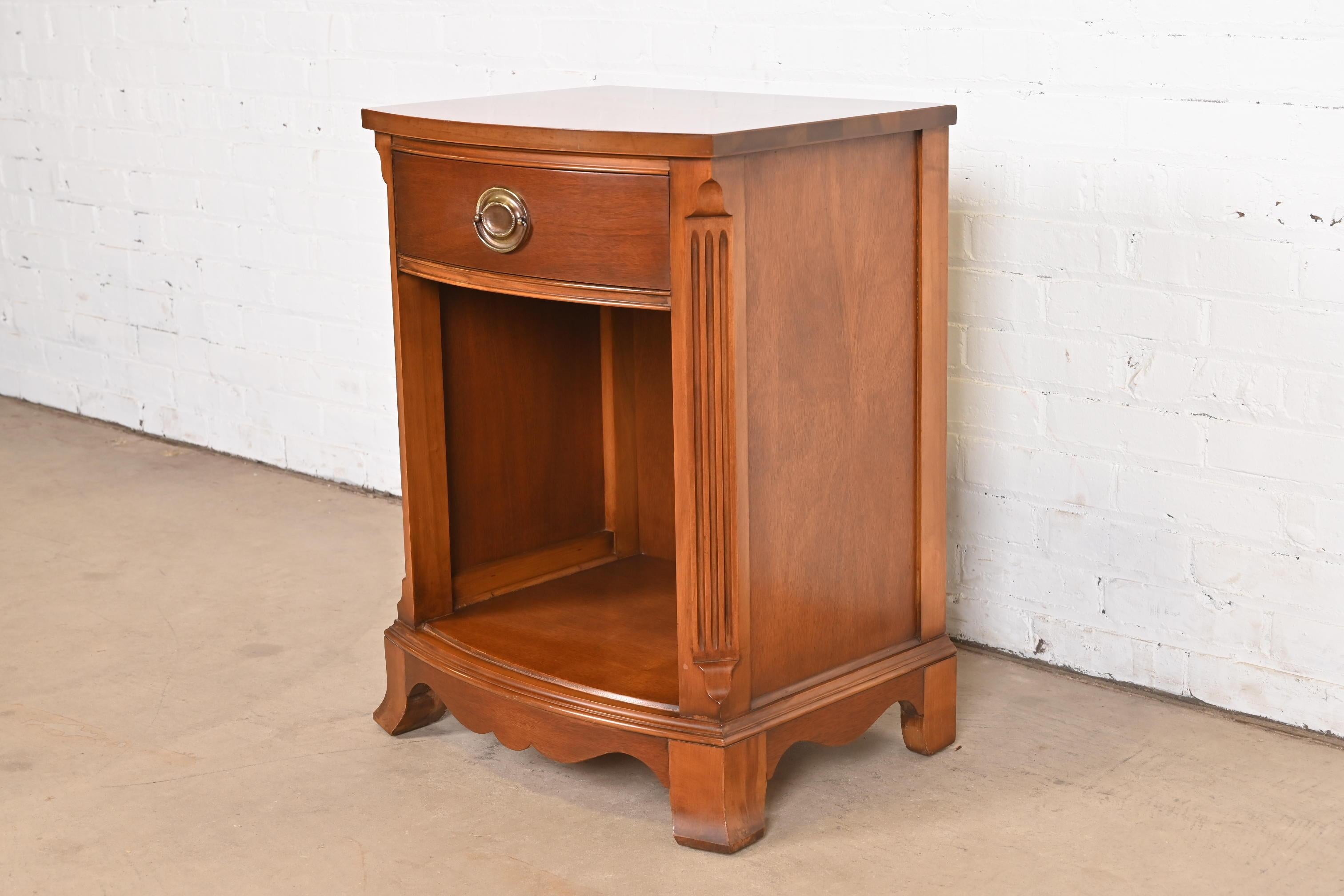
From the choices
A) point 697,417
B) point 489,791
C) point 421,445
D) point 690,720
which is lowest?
point 489,791

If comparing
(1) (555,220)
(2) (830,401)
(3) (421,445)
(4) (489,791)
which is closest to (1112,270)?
(2) (830,401)

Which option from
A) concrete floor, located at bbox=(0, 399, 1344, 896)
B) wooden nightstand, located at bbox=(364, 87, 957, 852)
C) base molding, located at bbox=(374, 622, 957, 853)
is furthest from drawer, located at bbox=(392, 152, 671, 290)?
concrete floor, located at bbox=(0, 399, 1344, 896)

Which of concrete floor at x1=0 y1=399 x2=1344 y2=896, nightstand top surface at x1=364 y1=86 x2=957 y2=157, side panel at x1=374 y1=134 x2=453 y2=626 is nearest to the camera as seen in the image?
nightstand top surface at x1=364 y1=86 x2=957 y2=157

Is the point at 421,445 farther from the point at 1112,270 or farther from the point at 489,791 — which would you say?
the point at 1112,270

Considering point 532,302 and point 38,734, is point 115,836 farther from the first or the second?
point 532,302

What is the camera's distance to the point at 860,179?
183 centimetres

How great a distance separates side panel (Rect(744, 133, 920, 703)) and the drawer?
114 millimetres

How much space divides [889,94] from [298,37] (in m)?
1.44

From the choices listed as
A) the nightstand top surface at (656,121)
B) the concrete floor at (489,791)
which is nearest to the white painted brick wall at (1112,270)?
the concrete floor at (489,791)

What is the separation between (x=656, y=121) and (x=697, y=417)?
1.16 feet

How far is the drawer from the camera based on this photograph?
168 centimetres

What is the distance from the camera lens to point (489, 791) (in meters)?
1.99

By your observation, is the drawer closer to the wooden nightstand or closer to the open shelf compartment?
the wooden nightstand

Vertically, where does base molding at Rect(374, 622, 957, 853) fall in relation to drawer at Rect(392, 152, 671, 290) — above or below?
below
